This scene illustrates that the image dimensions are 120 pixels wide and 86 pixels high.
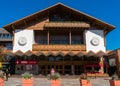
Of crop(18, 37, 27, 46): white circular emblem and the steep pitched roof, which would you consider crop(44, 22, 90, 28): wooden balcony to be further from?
crop(18, 37, 27, 46): white circular emblem

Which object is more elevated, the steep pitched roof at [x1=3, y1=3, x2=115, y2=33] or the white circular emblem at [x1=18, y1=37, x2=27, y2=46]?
the steep pitched roof at [x1=3, y1=3, x2=115, y2=33]

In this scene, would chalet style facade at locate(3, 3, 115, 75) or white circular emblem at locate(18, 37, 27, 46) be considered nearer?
chalet style facade at locate(3, 3, 115, 75)

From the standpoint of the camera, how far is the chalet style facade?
118ft

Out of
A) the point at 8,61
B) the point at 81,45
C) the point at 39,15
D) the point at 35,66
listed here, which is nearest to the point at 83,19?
the point at 81,45

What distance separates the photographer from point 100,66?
1431 inches

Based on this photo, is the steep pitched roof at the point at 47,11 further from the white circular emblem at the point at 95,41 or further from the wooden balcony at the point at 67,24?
the white circular emblem at the point at 95,41

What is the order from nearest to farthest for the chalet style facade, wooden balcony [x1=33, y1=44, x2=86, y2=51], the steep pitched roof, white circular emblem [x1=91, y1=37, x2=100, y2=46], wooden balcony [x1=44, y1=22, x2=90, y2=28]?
the chalet style facade
wooden balcony [x1=44, y1=22, x2=90, y2=28]
wooden balcony [x1=33, y1=44, x2=86, y2=51]
the steep pitched roof
white circular emblem [x1=91, y1=37, x2=100, y2=46]

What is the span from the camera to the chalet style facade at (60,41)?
118ft

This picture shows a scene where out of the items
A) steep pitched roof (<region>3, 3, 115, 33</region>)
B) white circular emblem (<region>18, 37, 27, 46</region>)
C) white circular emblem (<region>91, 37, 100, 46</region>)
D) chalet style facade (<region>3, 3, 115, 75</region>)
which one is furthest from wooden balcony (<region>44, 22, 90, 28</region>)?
white circular emblem (<region>18, 37, 27, 46</region>)

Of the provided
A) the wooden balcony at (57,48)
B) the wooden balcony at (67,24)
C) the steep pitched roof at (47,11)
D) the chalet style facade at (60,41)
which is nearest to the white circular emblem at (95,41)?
the chalet style facade at (60,41)

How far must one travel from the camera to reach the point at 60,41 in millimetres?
38531

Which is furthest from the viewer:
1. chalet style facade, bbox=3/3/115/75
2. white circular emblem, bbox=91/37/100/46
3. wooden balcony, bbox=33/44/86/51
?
white circular emblem, bbox=91/37/100/46

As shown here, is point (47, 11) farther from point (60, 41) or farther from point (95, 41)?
point (95, 41)

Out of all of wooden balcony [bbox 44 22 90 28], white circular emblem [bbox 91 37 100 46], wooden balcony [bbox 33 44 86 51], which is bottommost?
wooden balcony [bbox 33 44 86 51]
